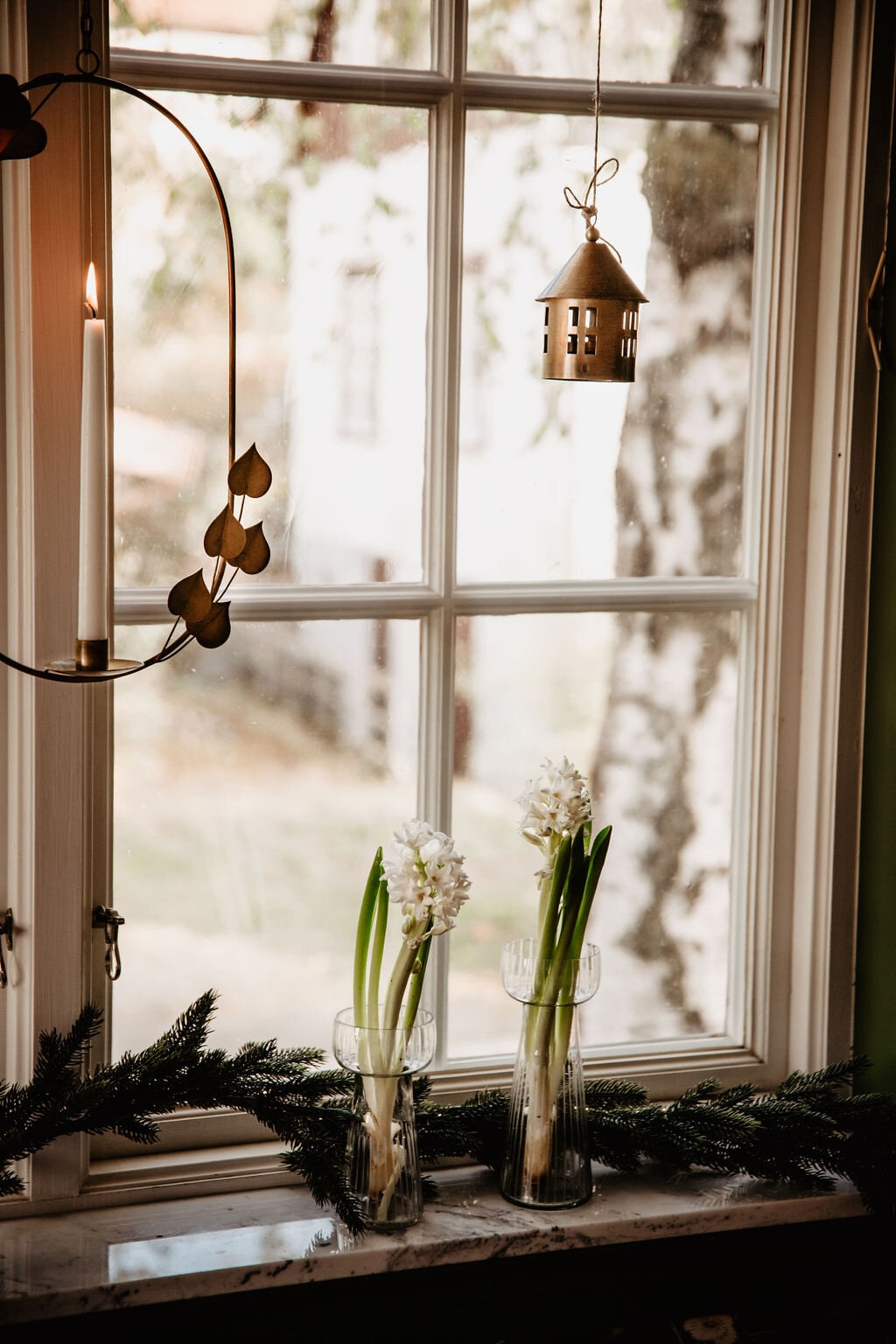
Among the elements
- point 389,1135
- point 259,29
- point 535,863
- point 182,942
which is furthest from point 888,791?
point 259,29

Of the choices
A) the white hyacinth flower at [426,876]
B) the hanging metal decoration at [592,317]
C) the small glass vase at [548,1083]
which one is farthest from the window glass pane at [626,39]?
the small glass vase at [548,1083]

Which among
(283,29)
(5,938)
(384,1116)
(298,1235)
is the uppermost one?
(283,29)

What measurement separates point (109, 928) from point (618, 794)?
24.7 inches

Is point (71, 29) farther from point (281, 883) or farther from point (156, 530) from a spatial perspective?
point (281, 883)

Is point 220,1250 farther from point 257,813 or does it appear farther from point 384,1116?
point 257,813

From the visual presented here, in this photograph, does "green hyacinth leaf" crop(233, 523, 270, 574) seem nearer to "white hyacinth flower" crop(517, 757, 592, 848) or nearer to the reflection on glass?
"white hyacinth flower" crop(517, 757, 592, 848)

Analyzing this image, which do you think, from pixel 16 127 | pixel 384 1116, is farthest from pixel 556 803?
pixel 16 127

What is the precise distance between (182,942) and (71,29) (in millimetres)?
962

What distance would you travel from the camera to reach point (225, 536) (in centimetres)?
114

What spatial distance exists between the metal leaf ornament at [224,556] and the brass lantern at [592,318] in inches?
12.6

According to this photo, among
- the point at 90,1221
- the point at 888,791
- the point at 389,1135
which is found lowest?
the point at 90,1221

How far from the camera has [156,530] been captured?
4.71 ft

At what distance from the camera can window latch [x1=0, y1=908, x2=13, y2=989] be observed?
1.39 meters

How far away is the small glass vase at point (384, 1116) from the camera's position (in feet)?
4.51
